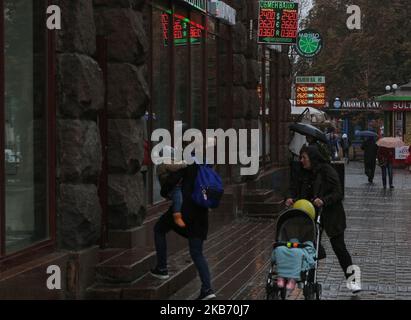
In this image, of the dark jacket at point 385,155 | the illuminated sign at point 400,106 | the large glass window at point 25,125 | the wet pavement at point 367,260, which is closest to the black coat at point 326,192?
the wet pavement at point 367,260

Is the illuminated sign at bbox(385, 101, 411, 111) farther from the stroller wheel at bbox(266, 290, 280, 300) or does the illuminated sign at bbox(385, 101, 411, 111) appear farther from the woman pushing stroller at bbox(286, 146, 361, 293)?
the stroller wheel at bbox(266, 290, 280, 300)

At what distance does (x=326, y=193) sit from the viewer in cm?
920

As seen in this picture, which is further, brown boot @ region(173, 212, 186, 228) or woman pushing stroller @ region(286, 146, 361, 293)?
woman pushing stroller @ region(286, 146, 361, 293)

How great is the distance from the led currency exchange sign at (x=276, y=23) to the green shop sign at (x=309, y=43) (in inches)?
236

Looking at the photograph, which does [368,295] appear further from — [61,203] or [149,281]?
[61,203]

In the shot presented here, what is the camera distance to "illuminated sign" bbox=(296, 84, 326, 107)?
30953 mm

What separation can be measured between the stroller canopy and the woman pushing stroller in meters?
0.52

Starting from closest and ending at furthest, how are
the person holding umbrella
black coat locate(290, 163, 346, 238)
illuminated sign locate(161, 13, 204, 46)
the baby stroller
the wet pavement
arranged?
the baby stroller, black coat locate(290, 163, 346, 238), the wet pavement, illuminated sign locate(161, 13, 204, 46), the person holding umbrella

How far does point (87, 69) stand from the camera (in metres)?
8.66

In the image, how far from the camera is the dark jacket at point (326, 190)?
9.15 metres

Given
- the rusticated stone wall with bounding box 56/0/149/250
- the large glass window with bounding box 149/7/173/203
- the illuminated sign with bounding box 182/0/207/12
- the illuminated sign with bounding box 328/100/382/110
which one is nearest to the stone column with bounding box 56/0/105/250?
the rusticated stone wall with bounding box 56/0/149/250

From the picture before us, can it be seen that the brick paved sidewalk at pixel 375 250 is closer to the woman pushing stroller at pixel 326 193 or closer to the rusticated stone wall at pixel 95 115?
the woman pushing stroller at pixel 326 193

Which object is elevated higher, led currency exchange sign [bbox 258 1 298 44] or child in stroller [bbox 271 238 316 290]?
led currency exchange sign [bbox 258 1 298 44]
